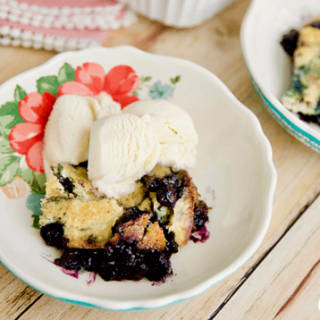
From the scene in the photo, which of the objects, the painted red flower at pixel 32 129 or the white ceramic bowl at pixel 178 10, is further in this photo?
the white ceramic bowl at pixel 178 10

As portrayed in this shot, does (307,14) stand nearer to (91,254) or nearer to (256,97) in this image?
(256,97)

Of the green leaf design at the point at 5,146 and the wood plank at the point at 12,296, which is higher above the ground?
the green leaf design at the point at 5,146

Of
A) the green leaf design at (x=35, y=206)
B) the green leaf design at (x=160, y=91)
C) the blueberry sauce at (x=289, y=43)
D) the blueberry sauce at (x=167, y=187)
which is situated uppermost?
the blueberry sauce at (x=289, y=43)

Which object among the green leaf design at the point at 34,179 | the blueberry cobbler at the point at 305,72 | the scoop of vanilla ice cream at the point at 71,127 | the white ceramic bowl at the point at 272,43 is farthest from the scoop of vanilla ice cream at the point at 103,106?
the blueberry cobbler at the point at 305,72

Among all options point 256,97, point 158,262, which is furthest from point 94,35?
point 158,262

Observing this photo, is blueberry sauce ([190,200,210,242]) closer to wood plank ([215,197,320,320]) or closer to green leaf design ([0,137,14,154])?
wood plank ([215,197,320,320])

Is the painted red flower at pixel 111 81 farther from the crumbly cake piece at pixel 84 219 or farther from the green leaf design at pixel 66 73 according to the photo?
the crumbly cake piece at pixel 84 219
